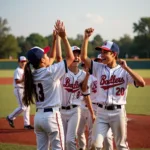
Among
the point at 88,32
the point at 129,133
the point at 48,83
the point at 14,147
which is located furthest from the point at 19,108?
the point at 48,83

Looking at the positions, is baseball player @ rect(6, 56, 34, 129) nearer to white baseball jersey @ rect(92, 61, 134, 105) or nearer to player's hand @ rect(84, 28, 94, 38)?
white baseball jersey @ rect(92, 61, 134, 105)

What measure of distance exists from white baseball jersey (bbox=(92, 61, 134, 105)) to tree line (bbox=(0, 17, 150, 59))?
188 ft

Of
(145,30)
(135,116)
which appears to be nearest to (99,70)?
(135,116)

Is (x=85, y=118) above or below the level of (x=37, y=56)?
below

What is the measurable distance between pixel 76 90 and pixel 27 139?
277cm

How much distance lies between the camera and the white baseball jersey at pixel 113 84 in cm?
488

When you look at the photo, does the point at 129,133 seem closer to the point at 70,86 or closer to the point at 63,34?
the point at 70,86

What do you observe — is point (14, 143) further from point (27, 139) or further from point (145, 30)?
point (145, 30)

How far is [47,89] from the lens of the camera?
14.0 ft

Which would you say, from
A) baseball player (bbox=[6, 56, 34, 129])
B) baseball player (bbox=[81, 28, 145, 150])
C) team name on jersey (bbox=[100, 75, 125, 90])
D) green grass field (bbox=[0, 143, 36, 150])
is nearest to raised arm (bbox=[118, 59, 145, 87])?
baseball player (bbox=[81, 28, 145, 150])

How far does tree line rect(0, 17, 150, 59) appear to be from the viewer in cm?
6819

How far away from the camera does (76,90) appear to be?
5633 millimetres

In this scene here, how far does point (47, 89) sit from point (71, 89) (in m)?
1.38

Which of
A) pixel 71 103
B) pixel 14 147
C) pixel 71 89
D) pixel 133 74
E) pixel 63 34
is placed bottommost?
pixel 14 147
